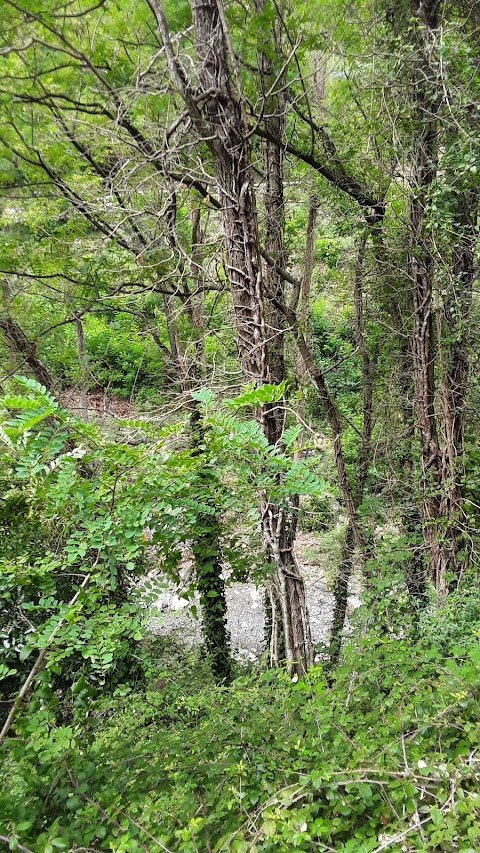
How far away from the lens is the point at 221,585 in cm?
568

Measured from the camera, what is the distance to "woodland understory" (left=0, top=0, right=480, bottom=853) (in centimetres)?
200

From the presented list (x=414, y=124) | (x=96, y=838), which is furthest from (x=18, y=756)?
(x=414, y=124)

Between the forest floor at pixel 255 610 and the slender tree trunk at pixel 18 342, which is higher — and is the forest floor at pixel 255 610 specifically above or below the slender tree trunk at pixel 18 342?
below

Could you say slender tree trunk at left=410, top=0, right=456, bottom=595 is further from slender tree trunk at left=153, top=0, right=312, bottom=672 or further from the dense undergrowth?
the dense undergrowth

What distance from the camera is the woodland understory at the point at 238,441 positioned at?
6.56 feet

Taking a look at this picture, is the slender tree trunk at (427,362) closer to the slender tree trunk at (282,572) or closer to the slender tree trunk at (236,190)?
the slender tree trunk at (282,572)

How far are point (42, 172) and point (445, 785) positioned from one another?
231 inches

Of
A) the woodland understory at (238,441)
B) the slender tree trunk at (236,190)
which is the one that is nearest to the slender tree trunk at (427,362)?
the woodland understory at (238,441)

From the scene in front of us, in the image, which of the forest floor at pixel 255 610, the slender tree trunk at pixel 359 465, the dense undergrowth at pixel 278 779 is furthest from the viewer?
the forest floor at pixel 255 610

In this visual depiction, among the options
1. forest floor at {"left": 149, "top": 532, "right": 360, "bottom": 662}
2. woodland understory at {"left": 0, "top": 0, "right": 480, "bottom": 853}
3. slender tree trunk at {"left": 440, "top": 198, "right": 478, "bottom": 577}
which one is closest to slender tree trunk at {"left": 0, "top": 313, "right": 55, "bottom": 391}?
woodland understory at {"left": 0, "top": 0, "right": 480, "bottom": 853}

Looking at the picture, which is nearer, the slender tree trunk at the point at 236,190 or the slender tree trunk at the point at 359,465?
the slender tree trunk at the point at 236,190

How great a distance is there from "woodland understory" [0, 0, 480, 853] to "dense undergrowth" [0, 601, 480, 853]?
0.05 ft

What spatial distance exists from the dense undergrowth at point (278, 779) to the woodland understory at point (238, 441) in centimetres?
2

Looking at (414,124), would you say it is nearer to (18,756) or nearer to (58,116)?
(58,116)
